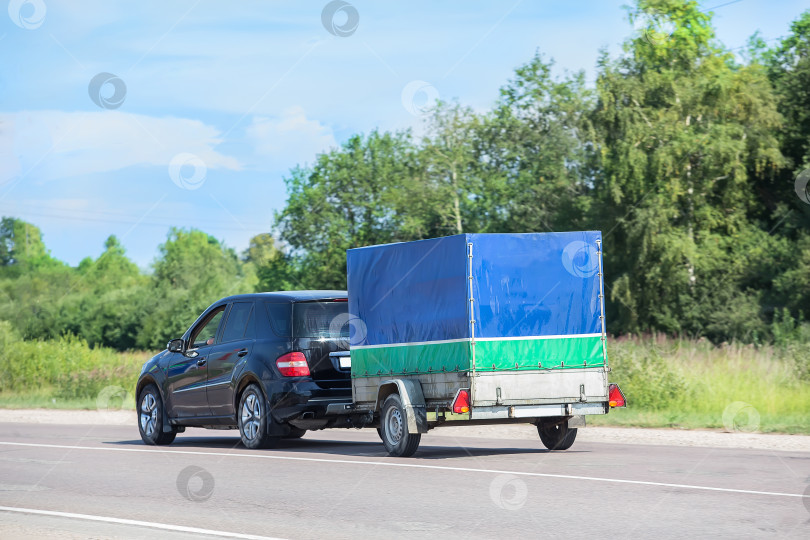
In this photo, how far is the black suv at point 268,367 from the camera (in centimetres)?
1427

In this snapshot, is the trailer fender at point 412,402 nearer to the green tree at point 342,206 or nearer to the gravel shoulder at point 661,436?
the gravel shoulder at point 661,436

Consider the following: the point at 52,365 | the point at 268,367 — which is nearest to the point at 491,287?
the point at 268,367

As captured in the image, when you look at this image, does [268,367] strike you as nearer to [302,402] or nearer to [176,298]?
[302,402]

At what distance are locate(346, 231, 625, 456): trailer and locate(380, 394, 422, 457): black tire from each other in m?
0.01

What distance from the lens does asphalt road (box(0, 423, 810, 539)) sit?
8039 millimetres

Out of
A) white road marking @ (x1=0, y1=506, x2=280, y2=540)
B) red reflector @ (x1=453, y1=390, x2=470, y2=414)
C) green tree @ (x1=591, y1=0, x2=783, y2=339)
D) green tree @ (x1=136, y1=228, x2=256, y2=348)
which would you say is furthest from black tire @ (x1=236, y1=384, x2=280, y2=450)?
green tree @ (x1=136, y1=228, x2=256, y2=348)

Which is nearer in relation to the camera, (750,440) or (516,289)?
(516,289)

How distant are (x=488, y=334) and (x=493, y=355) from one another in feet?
0.81

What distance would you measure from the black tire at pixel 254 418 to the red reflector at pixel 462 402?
3.12m

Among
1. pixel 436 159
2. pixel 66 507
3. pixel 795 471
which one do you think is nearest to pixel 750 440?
pixel 795 471

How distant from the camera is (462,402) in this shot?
A: 40.6 feet

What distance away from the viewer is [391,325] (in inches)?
539

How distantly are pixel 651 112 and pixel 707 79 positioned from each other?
8.85ft

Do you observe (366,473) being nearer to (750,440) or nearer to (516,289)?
(516,289)
